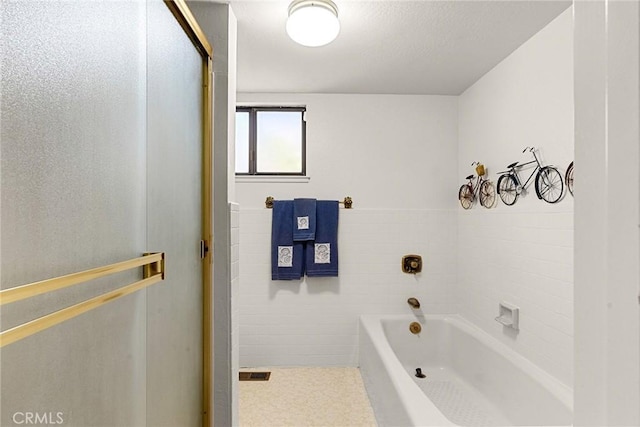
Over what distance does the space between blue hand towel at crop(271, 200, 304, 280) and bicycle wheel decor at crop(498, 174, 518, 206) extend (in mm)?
1532

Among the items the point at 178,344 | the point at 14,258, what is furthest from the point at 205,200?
the point at 14,258

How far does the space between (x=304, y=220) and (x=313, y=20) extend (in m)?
1.65

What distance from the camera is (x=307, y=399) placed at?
2.62 metres

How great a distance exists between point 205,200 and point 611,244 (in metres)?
1.54

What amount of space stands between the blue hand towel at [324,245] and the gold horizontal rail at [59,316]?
222cm

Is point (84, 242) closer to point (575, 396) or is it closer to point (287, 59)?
point (575, 396)

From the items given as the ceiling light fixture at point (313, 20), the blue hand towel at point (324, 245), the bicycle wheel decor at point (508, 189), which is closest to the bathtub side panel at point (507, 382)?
the bicycle wheel decor at point (508, 189)

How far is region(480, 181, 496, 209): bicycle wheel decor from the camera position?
2652mm

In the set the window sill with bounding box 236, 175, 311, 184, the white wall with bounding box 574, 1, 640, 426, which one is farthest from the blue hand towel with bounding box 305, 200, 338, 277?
the white wall with bounding box 574, 1, 640, 426

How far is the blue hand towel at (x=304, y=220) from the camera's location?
10.3ft

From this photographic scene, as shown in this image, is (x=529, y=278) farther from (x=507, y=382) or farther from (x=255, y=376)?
(x=255, y=376)

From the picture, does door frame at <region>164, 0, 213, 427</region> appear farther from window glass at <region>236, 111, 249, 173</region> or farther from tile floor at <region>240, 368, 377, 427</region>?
window glass at <region>236, 111, 249, 173</region>

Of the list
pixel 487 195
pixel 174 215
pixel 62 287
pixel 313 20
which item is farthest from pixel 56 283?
pixel 487 195

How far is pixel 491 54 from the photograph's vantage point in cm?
243
